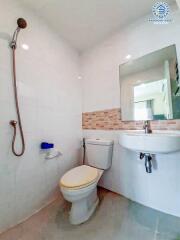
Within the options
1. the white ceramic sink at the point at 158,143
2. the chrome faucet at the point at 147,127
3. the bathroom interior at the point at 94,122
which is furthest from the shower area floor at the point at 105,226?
the chrome faucet at the point at 147,127

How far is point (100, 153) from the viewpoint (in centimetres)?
166

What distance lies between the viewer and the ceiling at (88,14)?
1.30 m

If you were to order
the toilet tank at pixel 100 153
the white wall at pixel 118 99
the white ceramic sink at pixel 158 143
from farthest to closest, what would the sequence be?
the toilet tank at pixel 100 153
the white wall at pixel 118 99
the white ceramic sink at pixel 158 143

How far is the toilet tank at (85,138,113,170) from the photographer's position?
64.3 inches

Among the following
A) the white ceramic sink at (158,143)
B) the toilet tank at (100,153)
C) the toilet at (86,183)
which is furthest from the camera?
the toilet tank at (100,153)

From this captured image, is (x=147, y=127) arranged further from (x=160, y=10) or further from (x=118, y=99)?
(x=160, y=10)

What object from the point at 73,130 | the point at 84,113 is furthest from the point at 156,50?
the point at 73,130

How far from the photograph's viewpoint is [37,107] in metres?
1.43

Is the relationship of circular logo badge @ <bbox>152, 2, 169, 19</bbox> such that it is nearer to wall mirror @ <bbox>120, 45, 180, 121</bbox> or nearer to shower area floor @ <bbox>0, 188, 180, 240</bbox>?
wall mirror @ <bbox>120, 45, 180, 121</bbox>

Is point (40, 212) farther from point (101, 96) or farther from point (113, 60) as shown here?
point (113, 60)

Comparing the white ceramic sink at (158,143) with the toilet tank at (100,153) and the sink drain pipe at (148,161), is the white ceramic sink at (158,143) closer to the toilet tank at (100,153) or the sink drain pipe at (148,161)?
Result: the sink drain pipe at (148,161)

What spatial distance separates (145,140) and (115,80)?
36.6 inches

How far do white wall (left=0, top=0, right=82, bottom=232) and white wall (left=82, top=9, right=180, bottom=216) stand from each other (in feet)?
0.98

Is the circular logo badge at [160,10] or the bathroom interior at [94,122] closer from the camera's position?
the bathroom interior at [94,122]
